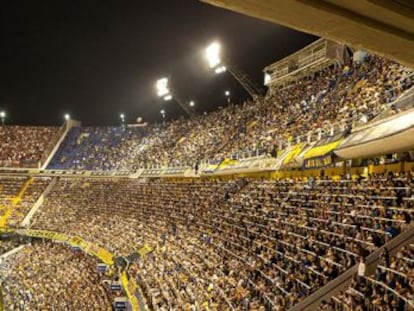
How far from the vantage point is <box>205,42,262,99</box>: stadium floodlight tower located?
157 ft

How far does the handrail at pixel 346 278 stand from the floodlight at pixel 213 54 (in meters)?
39.4

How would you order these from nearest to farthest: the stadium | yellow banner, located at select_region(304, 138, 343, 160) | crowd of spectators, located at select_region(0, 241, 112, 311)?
the stadium, yellow banner, located at select_region(304, 138, 343, 160), crowd of spectators, located at select_region(0, 241, 112, 311)

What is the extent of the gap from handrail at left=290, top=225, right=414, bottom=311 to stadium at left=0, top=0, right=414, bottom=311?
0.03 m

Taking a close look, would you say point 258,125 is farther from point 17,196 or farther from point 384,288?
point 17,196

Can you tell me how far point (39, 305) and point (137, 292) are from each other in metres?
7.29

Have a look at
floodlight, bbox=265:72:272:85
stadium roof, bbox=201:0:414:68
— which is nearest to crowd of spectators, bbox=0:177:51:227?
floodlight, bbox=265:72:272:85

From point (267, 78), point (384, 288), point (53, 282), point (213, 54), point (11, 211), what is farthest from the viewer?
point (11, 211)

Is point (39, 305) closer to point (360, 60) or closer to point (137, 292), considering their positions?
point (137, 292)

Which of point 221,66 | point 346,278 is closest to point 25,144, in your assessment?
point 221,66

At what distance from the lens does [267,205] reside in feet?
69.6

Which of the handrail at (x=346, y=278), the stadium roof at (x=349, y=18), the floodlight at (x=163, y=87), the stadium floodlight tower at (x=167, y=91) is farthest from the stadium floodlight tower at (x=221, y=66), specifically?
the stadium roof at (x=349, y=18)

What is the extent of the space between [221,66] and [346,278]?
1569 inches

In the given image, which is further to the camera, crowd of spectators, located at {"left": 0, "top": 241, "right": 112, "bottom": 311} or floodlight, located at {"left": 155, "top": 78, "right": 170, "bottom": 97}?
floodlight, located at {"left": 155, "top": 78, "right": 170, "bottom": 97}

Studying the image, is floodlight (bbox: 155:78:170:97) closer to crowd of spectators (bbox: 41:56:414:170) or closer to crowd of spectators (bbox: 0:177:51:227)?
crowd of spectators (bbox: 41:56:414:170)
